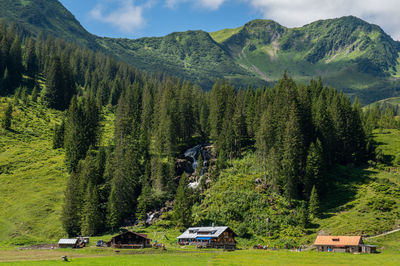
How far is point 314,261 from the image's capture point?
55844 mm

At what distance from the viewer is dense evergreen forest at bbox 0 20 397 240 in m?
87.9

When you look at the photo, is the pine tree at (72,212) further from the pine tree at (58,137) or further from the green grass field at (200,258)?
the pine tree at (58,137)

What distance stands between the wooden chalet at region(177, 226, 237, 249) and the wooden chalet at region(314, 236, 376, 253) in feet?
58.2

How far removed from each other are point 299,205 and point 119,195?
4722 cm

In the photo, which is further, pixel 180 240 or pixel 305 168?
pixel 305 168

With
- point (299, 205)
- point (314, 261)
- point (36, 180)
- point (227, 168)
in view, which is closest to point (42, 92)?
point (36, 180)

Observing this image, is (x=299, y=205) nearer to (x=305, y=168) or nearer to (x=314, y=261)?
(x=305, y=168)

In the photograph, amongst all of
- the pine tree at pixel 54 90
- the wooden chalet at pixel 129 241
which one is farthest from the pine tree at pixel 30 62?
the wooden chalet at pixel 129 241

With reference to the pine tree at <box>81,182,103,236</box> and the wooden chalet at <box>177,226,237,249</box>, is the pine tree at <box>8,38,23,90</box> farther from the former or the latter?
the wooden chalet at <box>177,226,237,249</box>

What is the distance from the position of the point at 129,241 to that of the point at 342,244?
1738 inches

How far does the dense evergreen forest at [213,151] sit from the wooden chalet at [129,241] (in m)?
11.6

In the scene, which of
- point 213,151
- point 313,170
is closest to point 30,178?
point 213,151

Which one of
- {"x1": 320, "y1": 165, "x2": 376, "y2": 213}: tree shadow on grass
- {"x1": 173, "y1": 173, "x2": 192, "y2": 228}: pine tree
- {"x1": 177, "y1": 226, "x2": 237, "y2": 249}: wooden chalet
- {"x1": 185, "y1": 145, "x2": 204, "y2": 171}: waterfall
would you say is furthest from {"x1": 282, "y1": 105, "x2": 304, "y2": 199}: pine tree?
{"x1": 185, "y1": 145, "x2": 204, "y2": 171}: waterfall

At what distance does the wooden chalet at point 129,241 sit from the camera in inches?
3031
